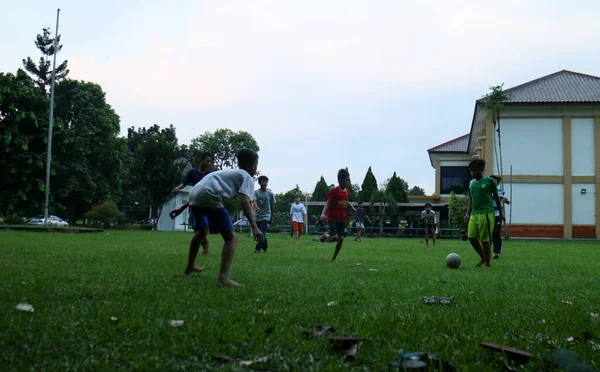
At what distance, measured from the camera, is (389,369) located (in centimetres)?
271

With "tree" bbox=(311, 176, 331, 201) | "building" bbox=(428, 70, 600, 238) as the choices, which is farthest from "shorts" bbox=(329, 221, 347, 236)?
"tree" bbox=(311, 176, 331, 201)

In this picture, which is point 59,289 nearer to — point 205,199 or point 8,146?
point 205,199

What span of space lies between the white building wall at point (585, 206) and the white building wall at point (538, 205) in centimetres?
103

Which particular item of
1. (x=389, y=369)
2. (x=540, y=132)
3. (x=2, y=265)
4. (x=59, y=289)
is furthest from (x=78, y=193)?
(x=389, y=369)

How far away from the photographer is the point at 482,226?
971 cm

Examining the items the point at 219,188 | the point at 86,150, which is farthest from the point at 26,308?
the point at 86,150

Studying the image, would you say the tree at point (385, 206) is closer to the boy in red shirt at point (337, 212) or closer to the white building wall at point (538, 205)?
the white building wall at point (538, 205)

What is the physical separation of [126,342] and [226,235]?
3093 mm

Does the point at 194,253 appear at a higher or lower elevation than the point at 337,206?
lower

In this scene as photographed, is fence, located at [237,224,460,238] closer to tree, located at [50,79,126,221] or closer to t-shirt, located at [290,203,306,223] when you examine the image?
tree, located at [50,79,126,221]

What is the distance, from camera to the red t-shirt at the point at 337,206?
10938 mm

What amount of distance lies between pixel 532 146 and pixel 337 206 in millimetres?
35558

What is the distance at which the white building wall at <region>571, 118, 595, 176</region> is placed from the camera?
136 feet

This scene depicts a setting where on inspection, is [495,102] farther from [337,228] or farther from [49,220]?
[49,220]
